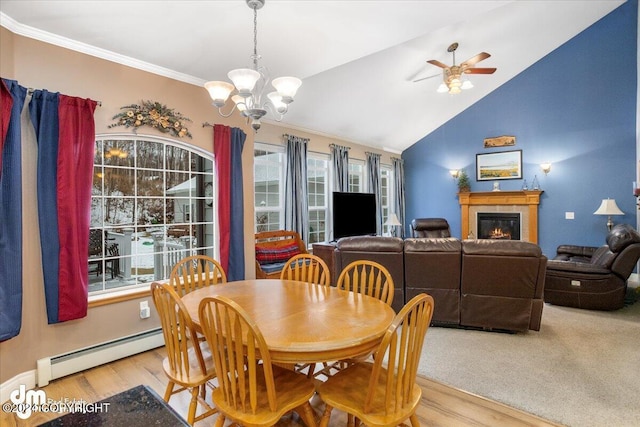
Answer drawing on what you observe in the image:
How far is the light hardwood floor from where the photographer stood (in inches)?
81.0

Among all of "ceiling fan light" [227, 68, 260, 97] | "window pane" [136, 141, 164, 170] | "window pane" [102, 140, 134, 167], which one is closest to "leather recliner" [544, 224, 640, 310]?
"ceiling fan light" [227, 68, 260, 97]

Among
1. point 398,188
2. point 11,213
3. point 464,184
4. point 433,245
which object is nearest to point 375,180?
point 398,188

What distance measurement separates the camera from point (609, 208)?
544 cm

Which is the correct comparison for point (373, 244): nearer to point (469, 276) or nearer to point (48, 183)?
point (469, 276)

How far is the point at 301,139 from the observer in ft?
18.4

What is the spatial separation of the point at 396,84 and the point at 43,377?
18.9 ft

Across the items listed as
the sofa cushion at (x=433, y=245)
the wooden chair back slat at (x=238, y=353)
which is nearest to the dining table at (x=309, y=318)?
the wooden chair back slat at (x=238, y=353)

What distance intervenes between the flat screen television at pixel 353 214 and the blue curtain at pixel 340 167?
1.18ft

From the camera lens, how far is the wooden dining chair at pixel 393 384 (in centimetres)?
140

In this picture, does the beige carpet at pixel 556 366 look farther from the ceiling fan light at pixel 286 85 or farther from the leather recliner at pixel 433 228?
the leather recliner at pixel 433 228

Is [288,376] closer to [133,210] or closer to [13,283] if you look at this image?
[13,283]

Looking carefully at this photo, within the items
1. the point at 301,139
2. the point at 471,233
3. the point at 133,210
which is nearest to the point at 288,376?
the point at 133,210

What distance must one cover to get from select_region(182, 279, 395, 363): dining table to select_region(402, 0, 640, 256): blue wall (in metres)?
6.15

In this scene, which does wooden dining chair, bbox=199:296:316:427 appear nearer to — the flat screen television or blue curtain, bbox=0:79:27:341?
blue curtain, bbox=0:79:27:341
